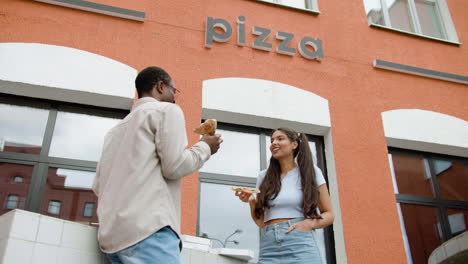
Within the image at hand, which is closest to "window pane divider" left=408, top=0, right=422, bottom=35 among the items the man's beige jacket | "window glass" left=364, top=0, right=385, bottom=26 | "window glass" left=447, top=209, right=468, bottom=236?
"window glass" left=364, top=0, right=385, bottom=26

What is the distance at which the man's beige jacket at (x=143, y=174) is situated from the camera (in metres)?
1.91

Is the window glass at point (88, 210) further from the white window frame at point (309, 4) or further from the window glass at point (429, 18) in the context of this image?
the window glass at point (429, 18)

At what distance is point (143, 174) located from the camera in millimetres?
2002

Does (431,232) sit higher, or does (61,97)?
(61,97)

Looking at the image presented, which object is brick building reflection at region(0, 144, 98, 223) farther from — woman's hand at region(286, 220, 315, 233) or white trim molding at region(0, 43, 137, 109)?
woman's hand at region(286, 220, 315, 233)

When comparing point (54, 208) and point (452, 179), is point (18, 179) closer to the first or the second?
point (54, 208)

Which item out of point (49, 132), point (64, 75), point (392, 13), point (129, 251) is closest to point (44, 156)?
point (49, 132)

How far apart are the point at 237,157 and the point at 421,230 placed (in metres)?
2.35

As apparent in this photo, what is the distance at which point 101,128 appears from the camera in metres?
4.79

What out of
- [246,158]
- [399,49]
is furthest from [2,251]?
[399,49]

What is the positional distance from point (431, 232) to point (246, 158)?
238 centimetres

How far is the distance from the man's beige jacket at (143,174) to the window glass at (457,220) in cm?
439

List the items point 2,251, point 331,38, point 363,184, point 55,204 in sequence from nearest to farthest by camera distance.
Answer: point 2,251
point 55,204
point 363,184
point 331,38

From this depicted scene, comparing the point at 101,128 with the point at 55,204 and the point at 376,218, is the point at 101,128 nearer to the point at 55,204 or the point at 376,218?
the point at 55,204
